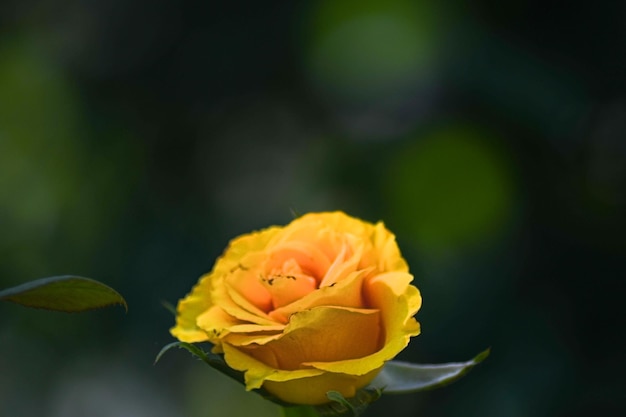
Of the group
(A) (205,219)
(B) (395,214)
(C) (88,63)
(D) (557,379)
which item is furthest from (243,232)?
(D) (557,379)

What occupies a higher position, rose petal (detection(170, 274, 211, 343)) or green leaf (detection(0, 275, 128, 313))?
green leaf (detection(0, 275, 128, 313))

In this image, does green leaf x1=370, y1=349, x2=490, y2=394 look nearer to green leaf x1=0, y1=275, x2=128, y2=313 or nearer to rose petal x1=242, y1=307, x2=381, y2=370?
rose petal x1=242, y1=307, x2=381, y2=370

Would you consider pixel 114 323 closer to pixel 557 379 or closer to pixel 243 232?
pixel 243 232

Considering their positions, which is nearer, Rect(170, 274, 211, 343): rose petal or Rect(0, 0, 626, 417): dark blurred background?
→ Rect(170, 274, 211, 343): rose petal

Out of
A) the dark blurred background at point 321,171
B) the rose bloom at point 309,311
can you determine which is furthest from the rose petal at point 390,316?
the dark blurred background at point 321,171

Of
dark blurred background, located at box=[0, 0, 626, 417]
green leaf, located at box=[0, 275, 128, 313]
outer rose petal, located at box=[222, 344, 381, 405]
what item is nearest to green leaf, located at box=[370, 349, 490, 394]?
outer rose petal, located at box=[222, 344, 381, 405]

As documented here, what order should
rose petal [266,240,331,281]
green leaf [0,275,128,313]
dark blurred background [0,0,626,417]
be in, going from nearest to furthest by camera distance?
green leaf [0,275,128,313] → rose petal [266,240,331,281] → dark blurred background [0,0,626,417]

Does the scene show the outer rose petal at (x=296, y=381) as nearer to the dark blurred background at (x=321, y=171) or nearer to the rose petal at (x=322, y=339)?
the rose petal at (x=322, y=339)
